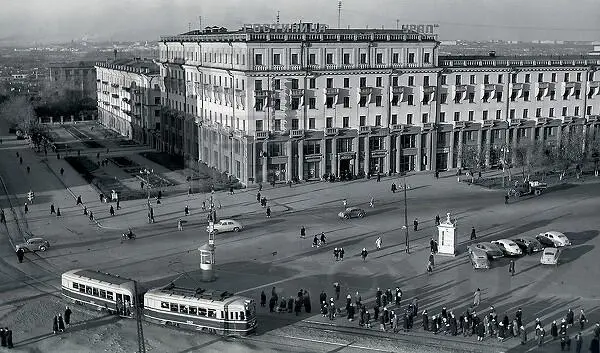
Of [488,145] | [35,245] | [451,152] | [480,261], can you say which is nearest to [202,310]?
[480,261]

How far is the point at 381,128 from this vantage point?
3408 inches

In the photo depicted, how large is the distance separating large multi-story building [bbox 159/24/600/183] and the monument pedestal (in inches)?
1207

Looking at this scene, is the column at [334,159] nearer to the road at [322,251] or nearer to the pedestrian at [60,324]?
the road at [322,251]

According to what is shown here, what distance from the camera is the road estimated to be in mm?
43531

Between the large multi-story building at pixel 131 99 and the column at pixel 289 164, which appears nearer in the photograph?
the column at pixel 289 164

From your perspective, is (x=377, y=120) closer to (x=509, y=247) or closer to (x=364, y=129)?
(x=364, y=129)

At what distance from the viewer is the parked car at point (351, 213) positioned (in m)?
64.8

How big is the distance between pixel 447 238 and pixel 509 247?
175 inches

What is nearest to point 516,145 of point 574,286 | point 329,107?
point 329,107

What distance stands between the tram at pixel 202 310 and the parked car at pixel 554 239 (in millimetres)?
26855

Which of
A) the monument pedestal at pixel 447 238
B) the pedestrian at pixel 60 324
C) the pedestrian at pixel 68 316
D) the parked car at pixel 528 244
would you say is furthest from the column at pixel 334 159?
the pedestrian at pixel 60 324

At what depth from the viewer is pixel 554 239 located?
5581 cm

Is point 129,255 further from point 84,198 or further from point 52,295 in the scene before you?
point 84,198

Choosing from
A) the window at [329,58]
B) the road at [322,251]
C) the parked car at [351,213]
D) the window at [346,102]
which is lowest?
the road at [322,251]
